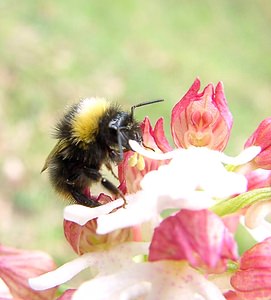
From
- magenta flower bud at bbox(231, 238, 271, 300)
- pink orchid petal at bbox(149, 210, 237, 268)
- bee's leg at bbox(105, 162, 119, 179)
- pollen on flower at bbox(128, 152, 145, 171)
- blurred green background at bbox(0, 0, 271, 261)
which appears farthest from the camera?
blurred green background at bbox(0, 0, 271, 261)

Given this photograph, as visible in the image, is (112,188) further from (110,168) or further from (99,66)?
(99,66)

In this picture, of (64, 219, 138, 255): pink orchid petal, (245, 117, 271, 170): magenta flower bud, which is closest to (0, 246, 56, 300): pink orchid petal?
(64, 219, 138, 255): pink orchid petal

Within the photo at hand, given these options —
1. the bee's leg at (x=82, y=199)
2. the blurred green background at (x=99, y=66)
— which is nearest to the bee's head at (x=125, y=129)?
the bee's leg at (x=82, y=199)

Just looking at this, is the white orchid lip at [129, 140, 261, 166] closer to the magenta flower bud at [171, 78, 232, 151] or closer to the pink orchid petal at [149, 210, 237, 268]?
the magenta flower bud at [171, 78, 232, 151]

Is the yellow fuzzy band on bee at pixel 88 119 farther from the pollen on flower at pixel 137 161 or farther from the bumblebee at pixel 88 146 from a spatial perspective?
the pollen on flower at pixel 137 161

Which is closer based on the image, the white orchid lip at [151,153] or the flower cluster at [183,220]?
the flower cluster at [183,220]

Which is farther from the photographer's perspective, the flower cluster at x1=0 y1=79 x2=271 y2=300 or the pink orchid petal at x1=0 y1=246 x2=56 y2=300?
the pink orchid petal at x1=0 y1=246 x2=56 y2=300
